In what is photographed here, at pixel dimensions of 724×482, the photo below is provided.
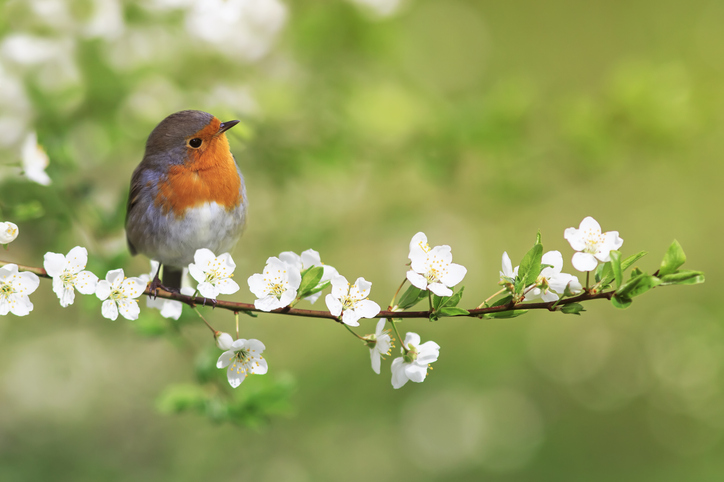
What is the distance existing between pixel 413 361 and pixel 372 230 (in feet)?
10.7

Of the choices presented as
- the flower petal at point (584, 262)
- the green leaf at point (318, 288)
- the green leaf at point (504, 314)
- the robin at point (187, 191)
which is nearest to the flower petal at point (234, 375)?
the green leaf at point (318, 288)

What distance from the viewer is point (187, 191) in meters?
2.01

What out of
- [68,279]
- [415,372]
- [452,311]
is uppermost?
[68,279]

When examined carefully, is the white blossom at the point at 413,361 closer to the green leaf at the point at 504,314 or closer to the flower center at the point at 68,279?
the green leaf at the point at 504,314

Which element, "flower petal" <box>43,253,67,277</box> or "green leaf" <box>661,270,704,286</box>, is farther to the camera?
"flower petal" <box>43,253,67,277</box>

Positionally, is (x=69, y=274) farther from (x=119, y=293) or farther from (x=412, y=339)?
(x=412, y=339)

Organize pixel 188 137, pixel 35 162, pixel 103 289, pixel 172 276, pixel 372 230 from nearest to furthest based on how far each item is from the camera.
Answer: pixel 103 289 < pixel 188 137 < pixel 35 162 < pixel 172 276 < pixel 372 230

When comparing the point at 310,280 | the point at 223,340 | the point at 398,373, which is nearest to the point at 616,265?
the point at 398,373

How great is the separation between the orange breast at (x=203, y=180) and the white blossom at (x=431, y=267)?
0.83 meters

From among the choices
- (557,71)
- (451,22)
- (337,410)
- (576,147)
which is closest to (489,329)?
(337,410)

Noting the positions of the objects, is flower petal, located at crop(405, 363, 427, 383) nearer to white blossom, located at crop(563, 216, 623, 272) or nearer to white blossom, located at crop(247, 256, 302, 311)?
white blossom, located at crop(247, 256, 302, 311)

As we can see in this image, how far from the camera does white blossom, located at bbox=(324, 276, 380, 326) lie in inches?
54.7

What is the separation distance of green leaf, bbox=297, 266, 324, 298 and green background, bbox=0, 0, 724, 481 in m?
0.70

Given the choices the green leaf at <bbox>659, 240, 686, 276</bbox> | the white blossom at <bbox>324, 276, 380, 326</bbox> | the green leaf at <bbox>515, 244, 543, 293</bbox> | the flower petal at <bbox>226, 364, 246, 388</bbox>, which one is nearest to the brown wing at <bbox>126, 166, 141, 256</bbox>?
the flower petal at <bbox>226, 364, 246, 388</bbox>
